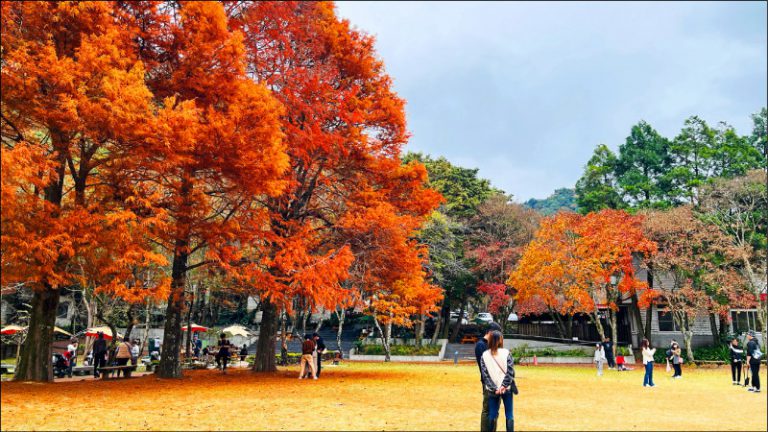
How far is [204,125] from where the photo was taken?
14.6 meters

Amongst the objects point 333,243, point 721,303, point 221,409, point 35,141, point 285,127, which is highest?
point 285,127

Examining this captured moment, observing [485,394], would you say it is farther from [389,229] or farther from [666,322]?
[666,322]

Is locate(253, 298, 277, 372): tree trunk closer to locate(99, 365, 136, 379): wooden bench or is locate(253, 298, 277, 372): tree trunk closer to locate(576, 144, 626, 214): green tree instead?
locate(99, 365, 136, 379): wooden bench

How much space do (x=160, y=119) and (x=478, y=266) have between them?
28.6 meters

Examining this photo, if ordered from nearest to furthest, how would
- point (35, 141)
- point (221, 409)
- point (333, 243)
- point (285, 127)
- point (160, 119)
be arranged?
1. point (221, 409)
2. point (160, 119)
3. point (35, 141)
4. point (285, 127)
5. point (333, 243)

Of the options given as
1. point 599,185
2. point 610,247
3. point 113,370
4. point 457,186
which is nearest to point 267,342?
point 113,370

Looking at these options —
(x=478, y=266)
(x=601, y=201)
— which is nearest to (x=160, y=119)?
(x=478, y=266)

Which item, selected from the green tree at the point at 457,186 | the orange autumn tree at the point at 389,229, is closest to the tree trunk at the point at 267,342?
the orange autumn tree at the point at 389,229

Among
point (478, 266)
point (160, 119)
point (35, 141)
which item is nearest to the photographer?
point (160, 119)

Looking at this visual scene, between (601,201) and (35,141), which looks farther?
(601,201)

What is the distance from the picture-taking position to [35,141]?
14305 mm

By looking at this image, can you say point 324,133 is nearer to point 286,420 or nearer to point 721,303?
point 286,420

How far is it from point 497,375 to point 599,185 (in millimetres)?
37276

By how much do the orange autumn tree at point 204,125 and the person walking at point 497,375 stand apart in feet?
30.7
